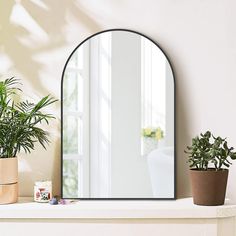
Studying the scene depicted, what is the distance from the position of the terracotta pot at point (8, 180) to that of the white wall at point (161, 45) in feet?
0.64

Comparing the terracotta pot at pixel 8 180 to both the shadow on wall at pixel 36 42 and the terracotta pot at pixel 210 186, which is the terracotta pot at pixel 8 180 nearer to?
the shadow on wall at pixel 36 42

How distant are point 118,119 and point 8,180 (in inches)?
21.7

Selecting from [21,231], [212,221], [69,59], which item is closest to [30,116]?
[69,59]

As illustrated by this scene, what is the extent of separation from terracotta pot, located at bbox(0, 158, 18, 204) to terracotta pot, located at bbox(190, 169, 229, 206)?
0.76 meters

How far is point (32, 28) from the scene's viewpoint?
2.21 m

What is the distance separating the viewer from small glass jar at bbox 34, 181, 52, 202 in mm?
2043

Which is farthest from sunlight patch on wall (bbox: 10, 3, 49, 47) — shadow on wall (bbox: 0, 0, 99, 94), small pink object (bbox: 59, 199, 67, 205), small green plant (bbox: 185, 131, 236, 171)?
small green plant (bbox: 185, 131, 236, 171)

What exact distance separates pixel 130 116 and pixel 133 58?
10.4 inches

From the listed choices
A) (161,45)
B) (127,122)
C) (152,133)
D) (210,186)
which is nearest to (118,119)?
(127,122)

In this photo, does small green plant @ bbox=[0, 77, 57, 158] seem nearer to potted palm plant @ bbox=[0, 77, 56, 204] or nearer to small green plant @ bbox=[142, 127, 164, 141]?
potted palm plant @ bbox=[0, 77, 56, 204]

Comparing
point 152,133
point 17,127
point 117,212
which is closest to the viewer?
point 117,212

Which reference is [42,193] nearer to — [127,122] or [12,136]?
[12,136]

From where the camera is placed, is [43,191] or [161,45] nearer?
[43,191]

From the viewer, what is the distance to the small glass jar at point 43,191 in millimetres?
2043
